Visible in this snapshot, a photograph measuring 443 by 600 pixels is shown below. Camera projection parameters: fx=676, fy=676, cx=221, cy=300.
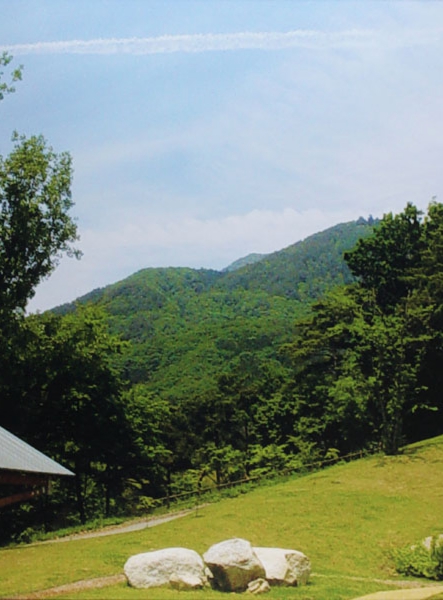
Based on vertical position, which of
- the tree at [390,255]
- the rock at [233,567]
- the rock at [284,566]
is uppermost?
the tree at [390,255]

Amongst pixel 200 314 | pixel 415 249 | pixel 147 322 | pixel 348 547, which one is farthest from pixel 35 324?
pixel 200 314

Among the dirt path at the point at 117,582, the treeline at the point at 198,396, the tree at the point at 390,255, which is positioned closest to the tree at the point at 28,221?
the treeline at the point at 198,396

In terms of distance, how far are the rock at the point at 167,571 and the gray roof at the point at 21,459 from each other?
365 centimetres

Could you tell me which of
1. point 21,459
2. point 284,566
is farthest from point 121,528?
point 284,566

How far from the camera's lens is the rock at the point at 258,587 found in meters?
16.7

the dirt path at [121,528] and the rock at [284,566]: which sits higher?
the rock at [284,566]

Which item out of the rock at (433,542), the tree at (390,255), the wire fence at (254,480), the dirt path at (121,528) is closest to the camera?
the rock at (433,542)

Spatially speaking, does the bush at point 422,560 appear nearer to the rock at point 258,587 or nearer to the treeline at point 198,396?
the rock at point 258,587

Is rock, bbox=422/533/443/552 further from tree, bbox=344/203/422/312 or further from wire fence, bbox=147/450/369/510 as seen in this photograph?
tree, bbox=344/203/422/312

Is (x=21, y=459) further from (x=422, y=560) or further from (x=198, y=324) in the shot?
(x=198, y=324)

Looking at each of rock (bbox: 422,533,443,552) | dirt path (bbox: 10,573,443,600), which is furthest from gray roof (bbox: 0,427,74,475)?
rock (bbox: 422,533,443,552)

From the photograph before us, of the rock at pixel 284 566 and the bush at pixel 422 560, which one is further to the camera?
the bush at pixel 422 560

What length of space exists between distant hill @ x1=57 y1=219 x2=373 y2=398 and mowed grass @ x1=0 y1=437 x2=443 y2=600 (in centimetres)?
2052

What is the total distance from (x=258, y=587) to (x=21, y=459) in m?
7.11
